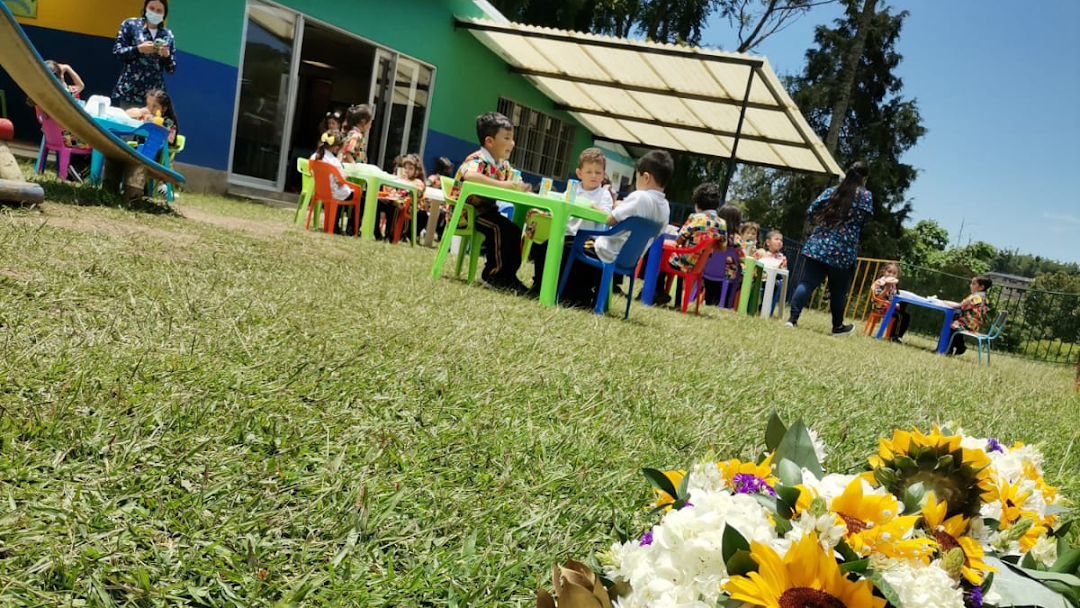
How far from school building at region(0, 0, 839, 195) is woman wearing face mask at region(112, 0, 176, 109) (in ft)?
5.12

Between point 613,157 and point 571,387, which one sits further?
point 613,157

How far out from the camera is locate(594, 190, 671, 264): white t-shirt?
4.92 m

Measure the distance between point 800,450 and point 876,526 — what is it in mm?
243

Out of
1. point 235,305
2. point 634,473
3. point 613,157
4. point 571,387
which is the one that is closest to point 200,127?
point 235,305

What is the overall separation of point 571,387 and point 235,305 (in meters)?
1.37

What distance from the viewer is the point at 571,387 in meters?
2.68

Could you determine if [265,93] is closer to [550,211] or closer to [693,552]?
[550,211]

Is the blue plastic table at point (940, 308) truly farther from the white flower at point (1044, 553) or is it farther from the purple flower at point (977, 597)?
the purple flower at point (977, 597)

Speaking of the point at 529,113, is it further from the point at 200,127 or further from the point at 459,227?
the point at 459,227

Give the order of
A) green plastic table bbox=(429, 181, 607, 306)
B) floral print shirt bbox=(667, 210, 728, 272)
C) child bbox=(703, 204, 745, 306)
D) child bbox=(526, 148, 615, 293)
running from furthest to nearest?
1. child bbox=(703, 204, 745, 306)
2. floral print shirt bbox=(667, 210, 728, 272)
3. child bbox=(526, 148, 615, 293)
4. green plastic table bbox=(429, 181, 607, 306)

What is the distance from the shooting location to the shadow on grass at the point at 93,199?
5.32m

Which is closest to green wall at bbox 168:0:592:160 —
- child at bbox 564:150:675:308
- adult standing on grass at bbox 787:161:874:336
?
child at bbox 564:150:675:308

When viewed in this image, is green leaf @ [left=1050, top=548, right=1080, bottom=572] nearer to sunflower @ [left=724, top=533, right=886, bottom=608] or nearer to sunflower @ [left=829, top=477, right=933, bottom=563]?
sunflower @ [left=829, top=477, right=933, bottom=563]

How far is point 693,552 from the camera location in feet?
2.70
